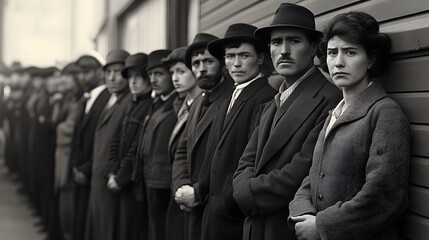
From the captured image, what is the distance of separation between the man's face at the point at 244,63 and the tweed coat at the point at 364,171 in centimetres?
145

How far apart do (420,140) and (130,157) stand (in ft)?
13.3

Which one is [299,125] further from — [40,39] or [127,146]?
[40,39]

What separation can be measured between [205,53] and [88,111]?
331 centimetres

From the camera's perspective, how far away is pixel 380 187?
317 centimetres

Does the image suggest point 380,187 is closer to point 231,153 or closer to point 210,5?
point 231,153

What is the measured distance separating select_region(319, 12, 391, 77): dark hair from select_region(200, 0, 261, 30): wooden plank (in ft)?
9.95

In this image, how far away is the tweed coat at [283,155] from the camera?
385cm

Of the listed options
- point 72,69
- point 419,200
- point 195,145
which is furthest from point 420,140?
point 72,69

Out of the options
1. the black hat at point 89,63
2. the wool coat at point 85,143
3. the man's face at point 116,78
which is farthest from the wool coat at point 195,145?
the black hat at point 89,63

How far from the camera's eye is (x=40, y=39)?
2611 centimetres

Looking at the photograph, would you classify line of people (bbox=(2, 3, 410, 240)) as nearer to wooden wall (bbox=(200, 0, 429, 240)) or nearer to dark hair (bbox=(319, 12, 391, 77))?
dark hair (bbox=(319, 12, 391, 77))

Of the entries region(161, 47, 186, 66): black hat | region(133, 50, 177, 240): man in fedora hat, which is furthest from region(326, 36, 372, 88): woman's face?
region(133, 50, 177, 240): man in fedora hat

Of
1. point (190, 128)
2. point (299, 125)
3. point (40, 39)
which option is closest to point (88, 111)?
point (190, 128)

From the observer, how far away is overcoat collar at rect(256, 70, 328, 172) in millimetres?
3904
